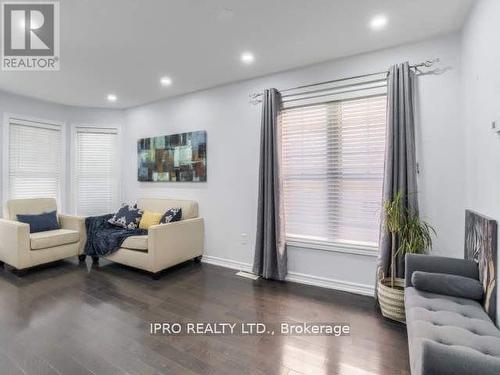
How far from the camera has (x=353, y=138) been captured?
2.94 meters

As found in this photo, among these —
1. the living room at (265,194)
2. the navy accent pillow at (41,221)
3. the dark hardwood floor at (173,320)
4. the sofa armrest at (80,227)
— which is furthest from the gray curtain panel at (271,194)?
the navy accent pillow at (41,221)

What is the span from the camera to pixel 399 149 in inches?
101

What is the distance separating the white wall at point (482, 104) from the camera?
1665 millimetres

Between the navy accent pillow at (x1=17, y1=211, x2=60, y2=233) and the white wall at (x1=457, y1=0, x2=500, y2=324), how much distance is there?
5.03m

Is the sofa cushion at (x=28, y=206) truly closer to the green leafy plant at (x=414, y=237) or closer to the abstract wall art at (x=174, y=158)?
the abstract wall art at (x=174, y=158)

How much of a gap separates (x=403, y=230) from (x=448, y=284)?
0.63 m

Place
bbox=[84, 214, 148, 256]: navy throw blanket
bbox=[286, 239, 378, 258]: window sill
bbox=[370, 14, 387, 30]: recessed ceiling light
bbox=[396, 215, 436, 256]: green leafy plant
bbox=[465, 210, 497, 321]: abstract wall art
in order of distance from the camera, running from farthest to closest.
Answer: bbox=[84, 214, 148, 256]: navy throw blanket, bbox=[286, 239, 378, 258]: window sill, bbox=[396, 215, 436, 256]: green leafy plant, bbox=[370, 14, 387, 30]: recessed ceiling light, bbox=[465, 210, 497, 321]: abstract wall art

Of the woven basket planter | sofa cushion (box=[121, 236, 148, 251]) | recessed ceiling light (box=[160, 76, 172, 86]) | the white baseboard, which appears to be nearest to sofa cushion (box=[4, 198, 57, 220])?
sofa cushion (box=[121, 236, 148, 251])

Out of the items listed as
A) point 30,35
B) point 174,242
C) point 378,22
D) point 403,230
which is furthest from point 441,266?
point 30,35

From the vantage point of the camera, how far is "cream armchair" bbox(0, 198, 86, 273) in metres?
3.35

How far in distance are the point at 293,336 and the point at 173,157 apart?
3169mm

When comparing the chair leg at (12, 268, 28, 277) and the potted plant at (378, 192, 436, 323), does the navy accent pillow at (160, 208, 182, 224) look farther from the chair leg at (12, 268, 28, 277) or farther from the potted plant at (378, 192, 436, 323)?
the potted plant at (378, 192, 436, 323)

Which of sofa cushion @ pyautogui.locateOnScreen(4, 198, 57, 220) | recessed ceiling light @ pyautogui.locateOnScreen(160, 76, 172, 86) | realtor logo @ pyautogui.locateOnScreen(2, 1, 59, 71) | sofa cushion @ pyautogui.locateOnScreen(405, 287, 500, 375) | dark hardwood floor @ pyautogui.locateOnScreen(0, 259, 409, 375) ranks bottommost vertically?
dark hardwood floor @ pyautogui.locateOnScreen(0, 259, 409, 375)

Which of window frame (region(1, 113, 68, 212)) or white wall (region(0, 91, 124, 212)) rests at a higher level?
white wall (region(0, 91, 124, 212))
